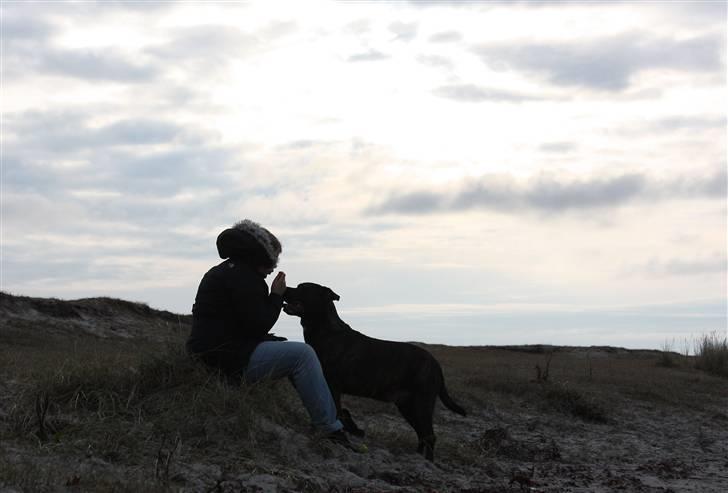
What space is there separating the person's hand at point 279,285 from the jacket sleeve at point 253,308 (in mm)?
166

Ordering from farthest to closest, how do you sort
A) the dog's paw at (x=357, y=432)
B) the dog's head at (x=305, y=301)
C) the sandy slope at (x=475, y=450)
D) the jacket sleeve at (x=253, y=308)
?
the dog's paw at (x=357, y=432)
the dog's head at (x=305, y=301)
the jacket sleeve at (x=253, y=308)
the sandy slope at (x=475, y=450)

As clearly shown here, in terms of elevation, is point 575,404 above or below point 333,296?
below

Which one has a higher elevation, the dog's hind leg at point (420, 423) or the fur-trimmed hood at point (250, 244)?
the fur-trimmed hood at point (250, 244)

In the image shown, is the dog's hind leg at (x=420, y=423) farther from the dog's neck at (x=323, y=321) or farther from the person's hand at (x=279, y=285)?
the person's hand at (x=279, y=285)

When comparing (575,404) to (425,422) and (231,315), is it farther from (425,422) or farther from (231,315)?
(231,315)

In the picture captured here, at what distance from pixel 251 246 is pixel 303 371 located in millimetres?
1094

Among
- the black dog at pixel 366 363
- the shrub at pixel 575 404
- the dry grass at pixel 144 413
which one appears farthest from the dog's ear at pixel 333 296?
the shrub at pixel 575 404

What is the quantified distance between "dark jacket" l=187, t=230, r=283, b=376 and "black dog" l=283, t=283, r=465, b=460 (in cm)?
44

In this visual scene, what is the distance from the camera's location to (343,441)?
25.4 feet

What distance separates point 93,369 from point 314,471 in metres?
2.28

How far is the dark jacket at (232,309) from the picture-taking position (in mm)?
7527

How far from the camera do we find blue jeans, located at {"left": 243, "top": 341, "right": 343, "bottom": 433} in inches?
298

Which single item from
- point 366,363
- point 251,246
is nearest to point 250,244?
point 251,246

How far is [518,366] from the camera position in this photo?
17.7 meters
